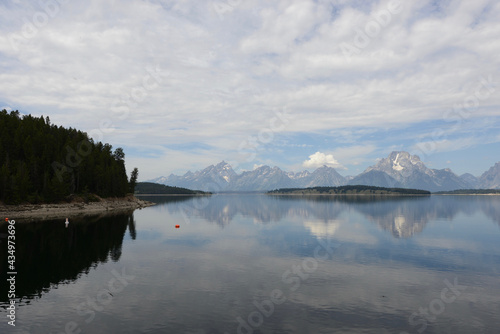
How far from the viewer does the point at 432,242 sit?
72125mm

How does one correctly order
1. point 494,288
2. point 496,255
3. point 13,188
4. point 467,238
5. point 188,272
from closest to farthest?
1. point 494,288
2. point 188,272
3. point 496,255
4. point 467,238
5. point 13,188

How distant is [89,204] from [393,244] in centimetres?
13534

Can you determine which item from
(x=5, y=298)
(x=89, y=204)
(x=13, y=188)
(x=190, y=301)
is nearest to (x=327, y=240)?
(x=190, y=301)

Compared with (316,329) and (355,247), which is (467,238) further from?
(316,329)
